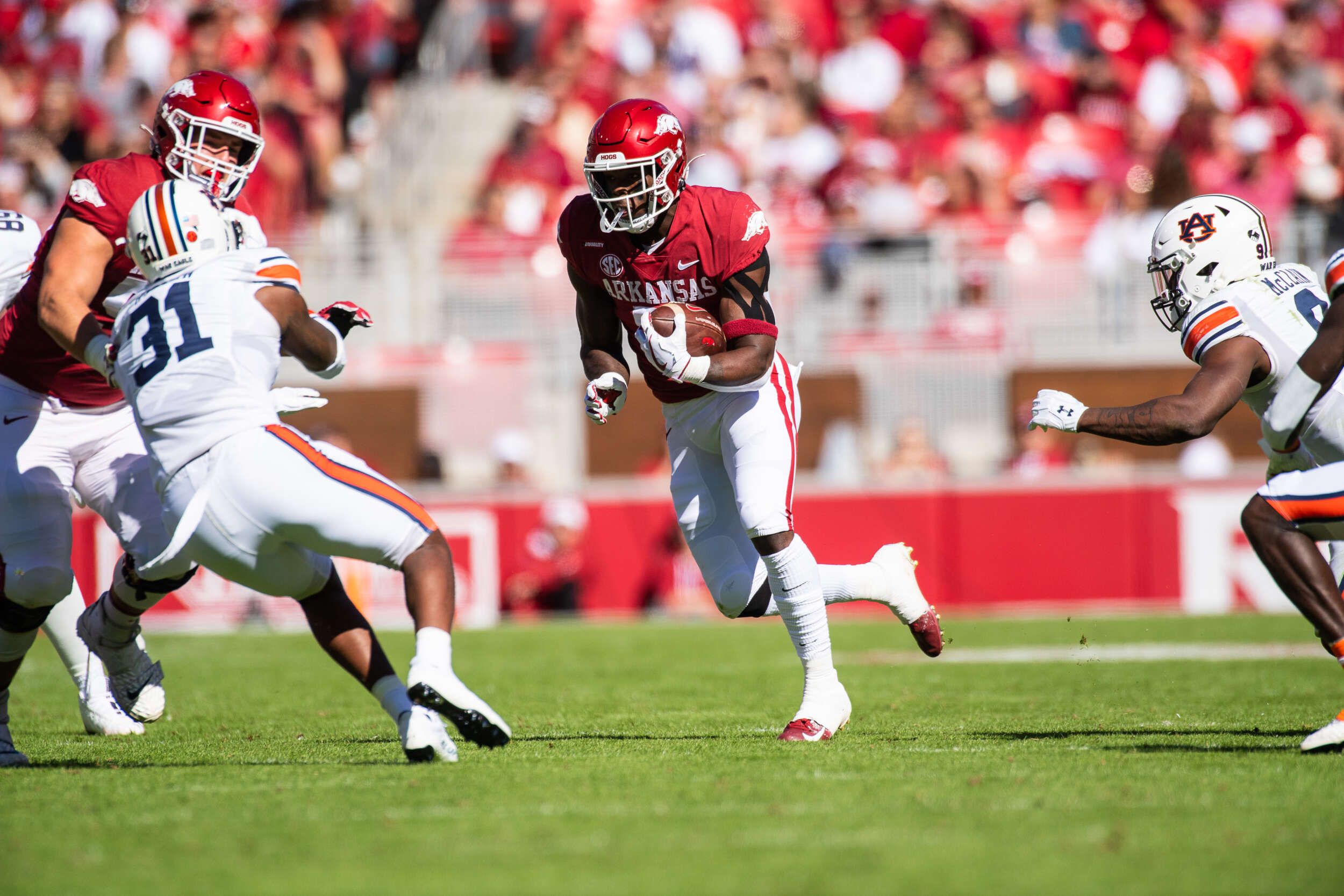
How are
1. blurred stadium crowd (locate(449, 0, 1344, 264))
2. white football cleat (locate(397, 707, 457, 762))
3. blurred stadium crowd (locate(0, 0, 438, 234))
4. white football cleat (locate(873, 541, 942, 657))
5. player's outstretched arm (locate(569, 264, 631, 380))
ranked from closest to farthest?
1. white football cleat (locate(397, 707, 457, 762))
2. player's outstretched arm (locate(569, 264, 631, 380))
3. white football cleat (locate(873, 541, 942, 657))
4. blurred stadium crowd (locate(449, 0, 1344, 264))
5. blurred stadium crowd (locate(0, 0, 438, 234))

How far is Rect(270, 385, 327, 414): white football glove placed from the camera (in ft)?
16.1

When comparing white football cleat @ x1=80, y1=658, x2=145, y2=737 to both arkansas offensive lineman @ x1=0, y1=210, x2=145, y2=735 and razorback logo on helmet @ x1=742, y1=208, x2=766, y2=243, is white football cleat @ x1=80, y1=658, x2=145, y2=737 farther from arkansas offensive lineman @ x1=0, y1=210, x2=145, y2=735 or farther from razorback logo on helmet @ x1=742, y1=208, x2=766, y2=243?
razorback logo on helmet @ x1=742, y1=208, x2=766, y2=243

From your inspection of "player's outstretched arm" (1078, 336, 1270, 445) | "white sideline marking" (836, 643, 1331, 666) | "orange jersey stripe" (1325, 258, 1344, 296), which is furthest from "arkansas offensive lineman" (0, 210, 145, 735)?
"orange jersey stripe" (1325, 258, 1344, 296)

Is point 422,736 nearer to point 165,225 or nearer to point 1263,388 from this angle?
point 165,225

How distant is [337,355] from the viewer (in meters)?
4.57

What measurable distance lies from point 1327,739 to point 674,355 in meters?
2.35

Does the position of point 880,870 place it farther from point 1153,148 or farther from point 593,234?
point 1153,148

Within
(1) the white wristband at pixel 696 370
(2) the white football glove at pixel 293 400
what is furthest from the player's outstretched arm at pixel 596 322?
(2) the white football glove at pixel 293 400

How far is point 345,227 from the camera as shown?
1423 centimetres

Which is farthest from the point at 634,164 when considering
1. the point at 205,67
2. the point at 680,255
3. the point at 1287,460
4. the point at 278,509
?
the point at 205,67

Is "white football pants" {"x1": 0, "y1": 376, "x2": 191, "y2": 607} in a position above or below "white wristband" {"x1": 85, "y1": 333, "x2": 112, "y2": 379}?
below

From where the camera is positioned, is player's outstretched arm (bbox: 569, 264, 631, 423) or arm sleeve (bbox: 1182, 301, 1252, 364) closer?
arm sleeve (bbox: 1182, 301, 1252, 364)

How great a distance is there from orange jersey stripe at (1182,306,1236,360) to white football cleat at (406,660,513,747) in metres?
2.55

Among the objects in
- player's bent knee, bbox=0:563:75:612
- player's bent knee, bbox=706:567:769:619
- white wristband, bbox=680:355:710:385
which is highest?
white wristband, bbox=680:355:710:385
